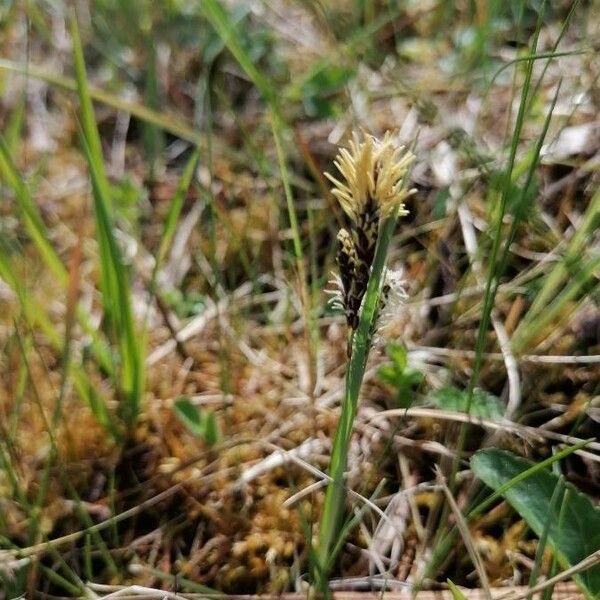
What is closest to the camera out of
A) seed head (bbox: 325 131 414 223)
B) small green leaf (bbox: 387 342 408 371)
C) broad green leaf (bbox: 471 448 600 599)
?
seed head (bbox: 325 131 414 223)

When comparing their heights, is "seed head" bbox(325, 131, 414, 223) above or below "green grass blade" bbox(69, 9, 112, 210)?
below

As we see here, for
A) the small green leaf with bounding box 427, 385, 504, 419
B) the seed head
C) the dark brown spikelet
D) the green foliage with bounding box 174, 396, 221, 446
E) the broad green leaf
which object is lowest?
the broad green leaf

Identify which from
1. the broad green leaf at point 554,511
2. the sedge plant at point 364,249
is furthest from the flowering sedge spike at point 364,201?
the broad green leaf at point 554,511

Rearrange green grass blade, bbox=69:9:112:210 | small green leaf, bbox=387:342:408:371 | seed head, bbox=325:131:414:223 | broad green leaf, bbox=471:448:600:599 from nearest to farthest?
1. seed head, bbox=325:131:414:223
2. broad green leaf, bbox=471:448:600:599
3. green grass blade, bbox=69:9:112:210
4. small green leaf, bbox=387:342:408:371

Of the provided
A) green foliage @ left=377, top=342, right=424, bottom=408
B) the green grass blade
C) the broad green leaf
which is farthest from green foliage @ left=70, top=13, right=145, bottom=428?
the broad green leaf

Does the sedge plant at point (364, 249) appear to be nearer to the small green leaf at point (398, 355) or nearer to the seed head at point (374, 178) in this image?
the seed head at point (374, 178)

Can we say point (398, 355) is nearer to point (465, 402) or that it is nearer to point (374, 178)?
point (465, 402)

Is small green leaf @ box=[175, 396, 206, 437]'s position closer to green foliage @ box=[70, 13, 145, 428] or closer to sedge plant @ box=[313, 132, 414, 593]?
green foliage @ box=[70, 13, 145, 428]

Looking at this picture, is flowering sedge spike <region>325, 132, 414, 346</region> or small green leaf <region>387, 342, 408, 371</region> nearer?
flowering sedge spike <region>325, 132, 414, 346</region>

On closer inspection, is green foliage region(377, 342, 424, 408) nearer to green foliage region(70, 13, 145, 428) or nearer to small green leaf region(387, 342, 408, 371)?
small green leaf region(387, 342, 408, 371)
